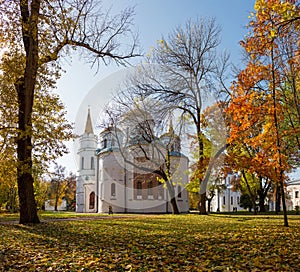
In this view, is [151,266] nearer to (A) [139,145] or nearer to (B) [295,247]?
(B) [295,247]

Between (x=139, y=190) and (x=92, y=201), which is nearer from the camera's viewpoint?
(x=139, y=190)

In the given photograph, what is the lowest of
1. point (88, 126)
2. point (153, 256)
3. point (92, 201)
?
point (92, 201)

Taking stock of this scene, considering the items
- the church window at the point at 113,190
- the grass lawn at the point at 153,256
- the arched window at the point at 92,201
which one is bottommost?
the arched window at the point at 92,201

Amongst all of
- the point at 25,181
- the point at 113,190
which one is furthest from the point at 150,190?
the point at 25,181

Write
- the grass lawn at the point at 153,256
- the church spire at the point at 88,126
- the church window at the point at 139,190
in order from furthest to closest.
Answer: the church spire at the point at 88,126, the church window at the point at 139,190, the grass lawn at the point at 153,256

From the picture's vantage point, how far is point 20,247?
7289 millimetres

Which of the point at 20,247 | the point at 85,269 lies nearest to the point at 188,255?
the point at 85,269

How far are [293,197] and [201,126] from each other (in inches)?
2220

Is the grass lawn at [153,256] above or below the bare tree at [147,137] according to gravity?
below

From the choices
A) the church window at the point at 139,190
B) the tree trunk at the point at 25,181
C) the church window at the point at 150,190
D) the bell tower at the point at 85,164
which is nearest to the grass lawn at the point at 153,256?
the tree trunk at the point at 25,181

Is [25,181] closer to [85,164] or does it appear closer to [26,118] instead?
[26,118]

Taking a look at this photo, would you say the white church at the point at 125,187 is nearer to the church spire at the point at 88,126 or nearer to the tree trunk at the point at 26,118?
the church spire at the point at 88,126

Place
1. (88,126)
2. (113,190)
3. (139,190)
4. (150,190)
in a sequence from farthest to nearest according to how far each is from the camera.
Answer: (88,126)
(113,190)
(150,190)
(139,190)

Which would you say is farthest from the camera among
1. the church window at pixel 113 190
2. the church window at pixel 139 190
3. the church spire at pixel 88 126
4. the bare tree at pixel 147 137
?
the church spire at pixel 88 126
